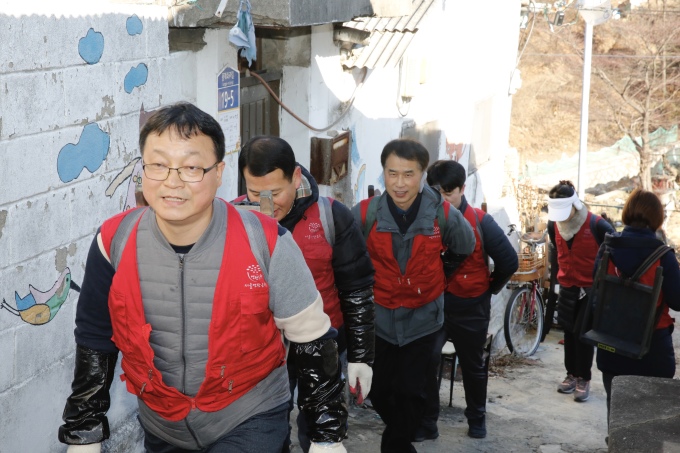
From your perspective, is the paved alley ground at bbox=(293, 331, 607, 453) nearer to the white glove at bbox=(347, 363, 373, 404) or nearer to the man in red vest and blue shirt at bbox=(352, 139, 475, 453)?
the man in red vest and blue shirt at bbox=(352, 139, 475, 453)

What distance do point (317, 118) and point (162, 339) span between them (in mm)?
5100

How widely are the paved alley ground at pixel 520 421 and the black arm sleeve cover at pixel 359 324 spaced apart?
2247 millimetres

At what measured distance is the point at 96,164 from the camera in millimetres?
4836

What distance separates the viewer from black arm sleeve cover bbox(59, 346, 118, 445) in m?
2.93

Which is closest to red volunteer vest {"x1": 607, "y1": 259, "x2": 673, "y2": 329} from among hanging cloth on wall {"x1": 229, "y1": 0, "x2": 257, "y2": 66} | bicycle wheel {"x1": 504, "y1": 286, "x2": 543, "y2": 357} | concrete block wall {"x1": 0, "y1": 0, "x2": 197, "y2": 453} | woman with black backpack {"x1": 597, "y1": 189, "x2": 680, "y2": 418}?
woman with black backpack {"x1": 597, "y1": 189, "x2": 680, "y2": 418}

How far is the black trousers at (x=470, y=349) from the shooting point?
6609 mm

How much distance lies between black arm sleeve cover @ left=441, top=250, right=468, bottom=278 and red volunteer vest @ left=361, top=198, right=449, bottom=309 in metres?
0.28

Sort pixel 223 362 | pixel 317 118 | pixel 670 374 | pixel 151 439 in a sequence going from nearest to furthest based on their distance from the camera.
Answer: pixel 223 362, pixel 151 439, pixel 670 374, pixel 317 118

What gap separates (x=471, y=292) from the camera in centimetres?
659

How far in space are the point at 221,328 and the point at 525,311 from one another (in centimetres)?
863

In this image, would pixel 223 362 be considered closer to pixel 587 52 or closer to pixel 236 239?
pixel 236 239

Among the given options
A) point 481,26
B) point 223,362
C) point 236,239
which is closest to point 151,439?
point 223,362

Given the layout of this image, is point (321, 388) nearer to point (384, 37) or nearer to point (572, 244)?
point (572, 244)

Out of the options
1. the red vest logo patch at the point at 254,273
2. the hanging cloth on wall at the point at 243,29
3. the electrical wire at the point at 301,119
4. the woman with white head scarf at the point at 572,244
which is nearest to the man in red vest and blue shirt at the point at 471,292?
the woman with white head scarf at the point at 572,244
